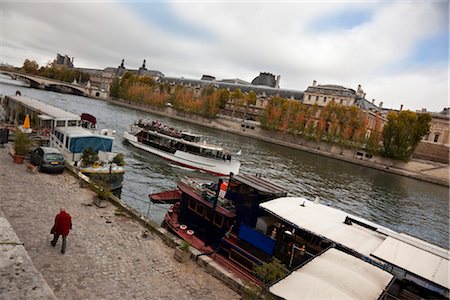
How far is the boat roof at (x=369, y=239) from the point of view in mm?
9461

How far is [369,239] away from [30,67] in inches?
7739

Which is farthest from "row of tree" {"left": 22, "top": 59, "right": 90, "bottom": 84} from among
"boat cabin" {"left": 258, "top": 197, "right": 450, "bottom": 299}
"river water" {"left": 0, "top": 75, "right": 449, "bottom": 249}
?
"boat cabin" {"left": 258, "top": 197, "right": 450, "bottom": 299}

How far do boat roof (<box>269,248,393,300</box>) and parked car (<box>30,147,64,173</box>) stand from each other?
14426 mm

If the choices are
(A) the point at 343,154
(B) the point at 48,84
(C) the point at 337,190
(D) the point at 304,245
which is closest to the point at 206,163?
(C) the point at 337,190

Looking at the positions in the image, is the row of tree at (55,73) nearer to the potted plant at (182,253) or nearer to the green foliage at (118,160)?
the green foliage at (118,160)

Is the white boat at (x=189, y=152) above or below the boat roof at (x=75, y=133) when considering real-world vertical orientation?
below

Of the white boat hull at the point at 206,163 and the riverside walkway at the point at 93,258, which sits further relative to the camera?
the white boat hull at the point at 206,163

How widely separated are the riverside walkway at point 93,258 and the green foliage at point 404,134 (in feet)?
212

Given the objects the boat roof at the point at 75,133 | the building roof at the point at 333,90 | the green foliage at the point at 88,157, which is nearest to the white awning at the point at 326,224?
the green foliage at the point at 88,157

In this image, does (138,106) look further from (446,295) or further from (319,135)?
(446,295)

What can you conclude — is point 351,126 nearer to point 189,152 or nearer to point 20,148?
point 189,152

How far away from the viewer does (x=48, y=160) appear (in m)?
17.7

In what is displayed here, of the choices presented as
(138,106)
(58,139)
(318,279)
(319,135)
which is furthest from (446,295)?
(138,106)

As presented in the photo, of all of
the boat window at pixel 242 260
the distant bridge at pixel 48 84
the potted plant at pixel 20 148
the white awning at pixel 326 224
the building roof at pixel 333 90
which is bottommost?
the boat window at pixel 242 260
